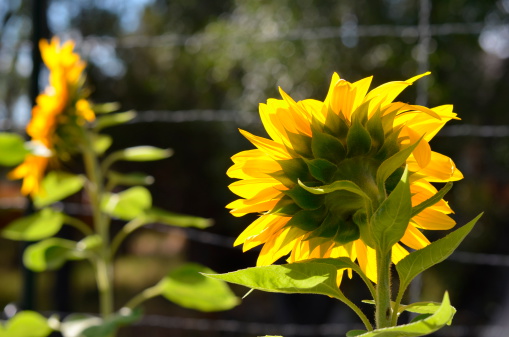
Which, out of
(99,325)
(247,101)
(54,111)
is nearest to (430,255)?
(99,325)

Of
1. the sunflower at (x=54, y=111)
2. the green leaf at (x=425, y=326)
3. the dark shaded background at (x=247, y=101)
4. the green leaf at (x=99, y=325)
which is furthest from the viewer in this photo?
the dark shaded background at (x=247, y=101)

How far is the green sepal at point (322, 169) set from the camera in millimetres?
292

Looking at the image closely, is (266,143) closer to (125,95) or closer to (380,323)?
(380,323)

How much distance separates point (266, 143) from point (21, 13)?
10.7ft

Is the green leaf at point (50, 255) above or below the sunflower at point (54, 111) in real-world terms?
below

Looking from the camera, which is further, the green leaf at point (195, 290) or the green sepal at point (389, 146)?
the green leaf at point (195, 290)

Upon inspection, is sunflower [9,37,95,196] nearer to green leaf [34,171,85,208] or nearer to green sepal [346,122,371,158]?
green leaf [34,171,85,208]

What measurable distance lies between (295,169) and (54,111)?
2.00ft

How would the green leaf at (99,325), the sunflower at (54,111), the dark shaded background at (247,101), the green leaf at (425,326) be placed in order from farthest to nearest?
the dark shaded background at (247,101) < the sunflower at (54,111) < the green leaf at (99,325) < the green leaf at (425,326)

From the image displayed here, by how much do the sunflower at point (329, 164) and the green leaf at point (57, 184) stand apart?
25.4 inches

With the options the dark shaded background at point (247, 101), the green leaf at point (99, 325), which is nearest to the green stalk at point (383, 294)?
the green leaf at point (99, 325)

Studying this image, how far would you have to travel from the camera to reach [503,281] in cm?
331

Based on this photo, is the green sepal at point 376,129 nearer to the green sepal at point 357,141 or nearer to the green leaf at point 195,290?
the green sepal at point 357,141

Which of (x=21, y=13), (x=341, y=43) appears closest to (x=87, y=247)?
(x=341, y=43)
